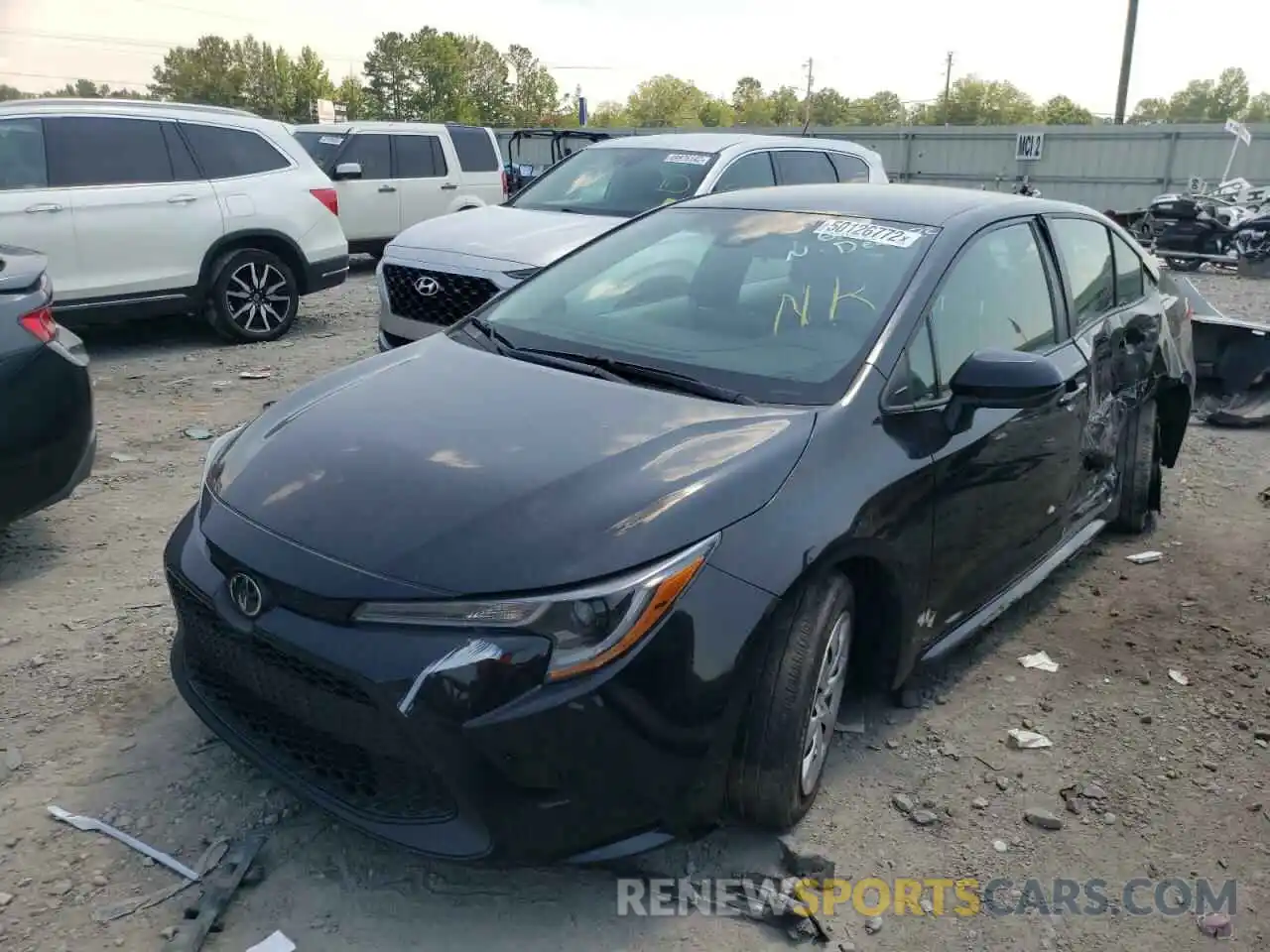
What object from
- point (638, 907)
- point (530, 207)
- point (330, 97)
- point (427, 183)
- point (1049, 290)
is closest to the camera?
point (638, 907)

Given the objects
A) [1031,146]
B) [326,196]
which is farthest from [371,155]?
[1031,146]

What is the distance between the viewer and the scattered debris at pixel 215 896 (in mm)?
2400

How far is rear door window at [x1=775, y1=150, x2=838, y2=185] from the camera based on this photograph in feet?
28.6

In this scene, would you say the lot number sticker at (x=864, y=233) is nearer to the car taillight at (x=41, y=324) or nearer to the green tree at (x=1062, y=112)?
the car taillight at (x=41, y=324)

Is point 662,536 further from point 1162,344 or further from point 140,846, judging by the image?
point 1162,344

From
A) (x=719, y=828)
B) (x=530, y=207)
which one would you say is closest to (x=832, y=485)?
(x=719, y=828)

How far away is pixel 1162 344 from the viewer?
497cm

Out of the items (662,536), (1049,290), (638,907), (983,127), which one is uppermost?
(983,127)

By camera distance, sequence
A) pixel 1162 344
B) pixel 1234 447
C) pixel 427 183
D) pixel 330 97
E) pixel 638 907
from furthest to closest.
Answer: pixel 330 97 → pixel 427 183 → pixel 1234 447 → pixel 1162 344 → pixel 638 907

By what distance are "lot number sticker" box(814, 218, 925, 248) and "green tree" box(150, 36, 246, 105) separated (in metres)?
89.9

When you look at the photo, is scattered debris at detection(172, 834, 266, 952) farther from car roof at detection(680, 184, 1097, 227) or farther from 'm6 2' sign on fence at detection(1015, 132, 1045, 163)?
'm6 2' sign on fence at detection(1015, 132, 1045, 163)

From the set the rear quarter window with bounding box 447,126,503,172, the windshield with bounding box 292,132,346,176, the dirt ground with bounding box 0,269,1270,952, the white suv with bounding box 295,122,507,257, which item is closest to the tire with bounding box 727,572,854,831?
the dirt ground with bounding box 0,269,1270,952

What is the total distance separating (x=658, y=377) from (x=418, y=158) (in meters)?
11.6

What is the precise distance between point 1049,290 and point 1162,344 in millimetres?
1287
